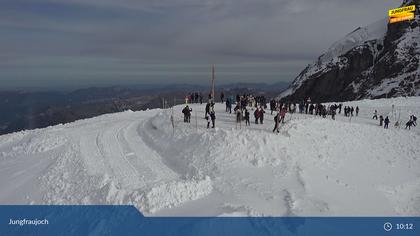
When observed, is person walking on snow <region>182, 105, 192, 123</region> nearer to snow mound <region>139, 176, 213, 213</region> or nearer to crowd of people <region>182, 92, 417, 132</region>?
crowd of people <region>182, 92, 417, 132</region>

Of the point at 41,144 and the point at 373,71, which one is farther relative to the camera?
the point at 373,71

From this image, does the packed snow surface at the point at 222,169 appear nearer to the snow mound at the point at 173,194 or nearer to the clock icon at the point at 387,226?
the snow mound at the point at 173,194

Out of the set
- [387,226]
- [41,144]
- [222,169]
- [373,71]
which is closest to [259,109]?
[222,169]

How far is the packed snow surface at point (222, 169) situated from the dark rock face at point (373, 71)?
90046 millimetres

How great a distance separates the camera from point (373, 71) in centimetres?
13300

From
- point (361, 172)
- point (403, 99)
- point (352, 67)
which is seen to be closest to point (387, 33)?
point (352, 67)

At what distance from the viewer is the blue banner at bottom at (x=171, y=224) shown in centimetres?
1310

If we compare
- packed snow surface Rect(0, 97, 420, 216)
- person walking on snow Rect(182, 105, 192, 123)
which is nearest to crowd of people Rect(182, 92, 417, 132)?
person walking on snow Rect(182, 105, 192, 123)

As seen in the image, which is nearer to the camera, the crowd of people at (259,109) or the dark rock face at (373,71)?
the crowd of people at (259,109)

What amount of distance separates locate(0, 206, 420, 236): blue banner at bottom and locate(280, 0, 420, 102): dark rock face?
99460 millimetres

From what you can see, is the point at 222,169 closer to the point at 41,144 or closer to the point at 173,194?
the point at 173,194

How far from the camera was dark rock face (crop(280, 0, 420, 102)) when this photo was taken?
112688 mm

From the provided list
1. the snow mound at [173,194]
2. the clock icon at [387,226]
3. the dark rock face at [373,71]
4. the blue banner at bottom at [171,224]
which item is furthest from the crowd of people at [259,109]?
the dark rock face at [373,71]

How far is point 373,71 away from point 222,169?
435 feet
